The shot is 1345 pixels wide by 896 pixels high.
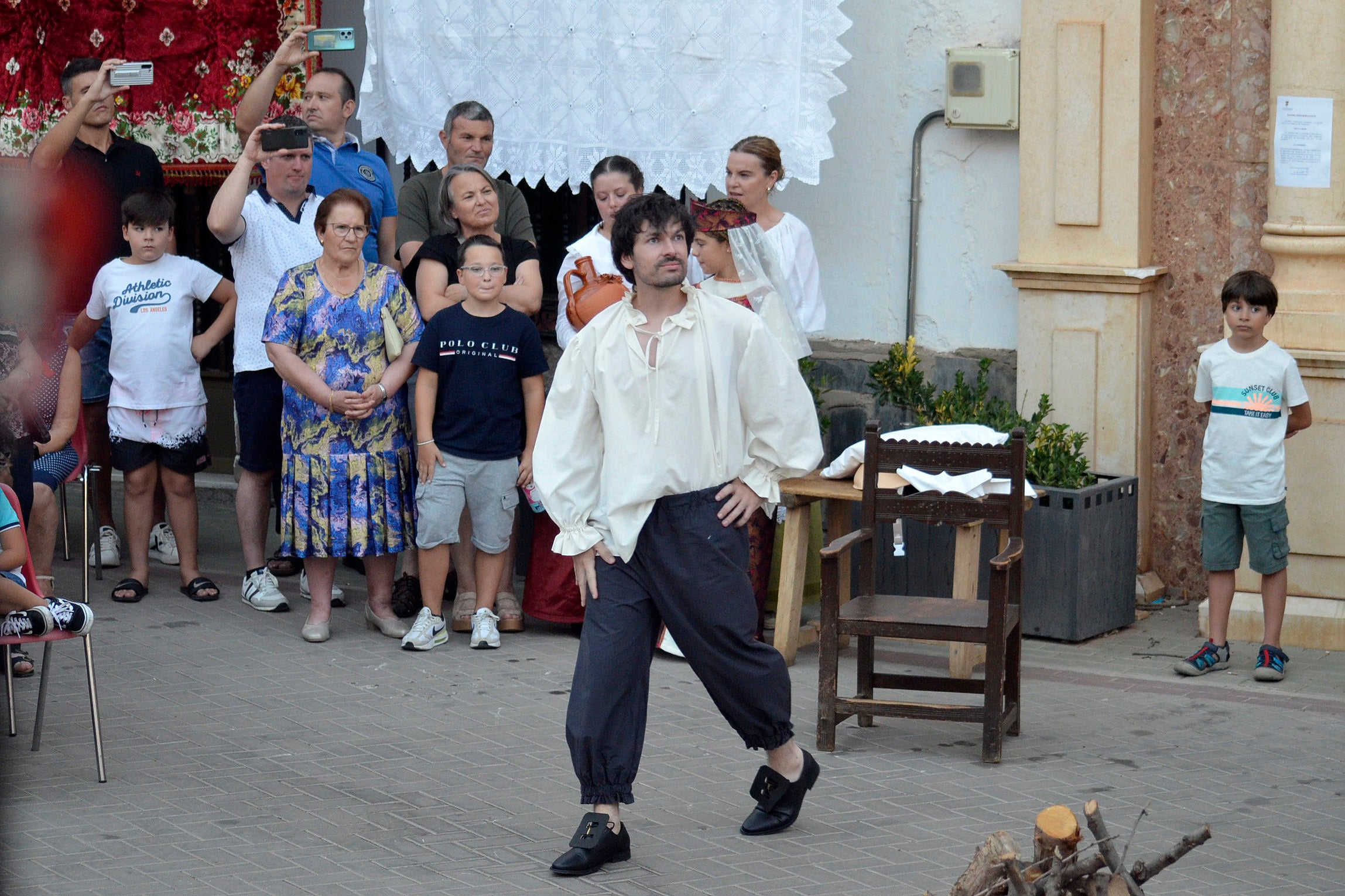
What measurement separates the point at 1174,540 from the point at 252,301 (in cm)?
421

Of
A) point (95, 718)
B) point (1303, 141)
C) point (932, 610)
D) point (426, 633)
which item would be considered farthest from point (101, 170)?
point (1303, 141)

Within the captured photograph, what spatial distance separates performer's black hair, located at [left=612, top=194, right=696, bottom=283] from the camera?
15.2ft

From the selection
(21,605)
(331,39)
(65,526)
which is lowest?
(65,526)

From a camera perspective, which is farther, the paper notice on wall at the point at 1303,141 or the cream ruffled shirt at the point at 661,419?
the paper notice on wall at the point at 1303,141

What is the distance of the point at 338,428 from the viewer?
686cm

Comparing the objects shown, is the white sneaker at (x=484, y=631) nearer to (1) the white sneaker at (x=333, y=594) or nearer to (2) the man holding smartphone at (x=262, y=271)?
(1) the white sneaker at (x=333, y=594)

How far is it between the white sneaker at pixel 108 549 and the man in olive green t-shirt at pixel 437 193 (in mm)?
2175

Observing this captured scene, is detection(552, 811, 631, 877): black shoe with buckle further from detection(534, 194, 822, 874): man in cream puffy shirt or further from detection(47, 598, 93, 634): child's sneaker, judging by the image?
detection(47, 598, 93, 634): child's sneaker

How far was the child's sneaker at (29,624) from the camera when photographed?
5230 millimetres

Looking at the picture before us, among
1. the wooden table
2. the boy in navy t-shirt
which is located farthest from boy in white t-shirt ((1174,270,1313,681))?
the boy in navy t-shirt

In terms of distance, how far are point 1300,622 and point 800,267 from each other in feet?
8.17

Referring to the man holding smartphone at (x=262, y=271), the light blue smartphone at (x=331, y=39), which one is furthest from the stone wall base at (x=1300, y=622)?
the light blue smartphone at (x=331, y=39)

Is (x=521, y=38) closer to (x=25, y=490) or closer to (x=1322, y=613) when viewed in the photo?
(x=25, y=490)

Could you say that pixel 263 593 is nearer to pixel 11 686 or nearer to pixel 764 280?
pixel 11 686
